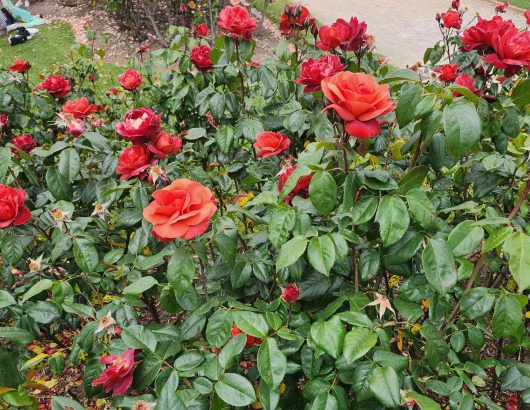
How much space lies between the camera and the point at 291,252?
3.46ft

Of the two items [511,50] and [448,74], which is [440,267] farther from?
[448,74]

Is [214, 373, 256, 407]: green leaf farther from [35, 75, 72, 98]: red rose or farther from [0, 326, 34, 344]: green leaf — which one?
[35, 75, 72, 98]: red rose

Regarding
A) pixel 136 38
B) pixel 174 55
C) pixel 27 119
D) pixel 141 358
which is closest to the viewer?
pixel 141 358

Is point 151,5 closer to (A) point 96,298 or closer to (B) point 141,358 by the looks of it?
(A) point 96,298

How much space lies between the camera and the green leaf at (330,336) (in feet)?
3.27

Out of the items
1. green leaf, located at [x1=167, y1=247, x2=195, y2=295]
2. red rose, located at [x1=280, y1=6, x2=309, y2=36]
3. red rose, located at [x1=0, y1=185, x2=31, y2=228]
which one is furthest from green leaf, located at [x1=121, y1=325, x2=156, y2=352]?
red rose, located at [x1=280, y1=6, x2=309, y2=36]

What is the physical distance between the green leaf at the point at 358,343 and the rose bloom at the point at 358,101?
43cm

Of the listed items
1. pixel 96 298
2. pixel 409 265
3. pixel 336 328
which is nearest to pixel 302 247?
pixel 336 328

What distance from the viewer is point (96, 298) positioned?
1.77m

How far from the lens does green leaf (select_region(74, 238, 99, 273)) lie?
4.60 feet

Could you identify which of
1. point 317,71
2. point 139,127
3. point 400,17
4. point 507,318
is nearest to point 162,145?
point 139,127

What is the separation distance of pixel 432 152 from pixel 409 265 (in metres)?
0.32

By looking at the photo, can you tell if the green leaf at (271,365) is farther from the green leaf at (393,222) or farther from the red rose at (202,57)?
the red rose at (202,57)

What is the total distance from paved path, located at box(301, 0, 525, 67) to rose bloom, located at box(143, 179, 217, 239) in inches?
266
